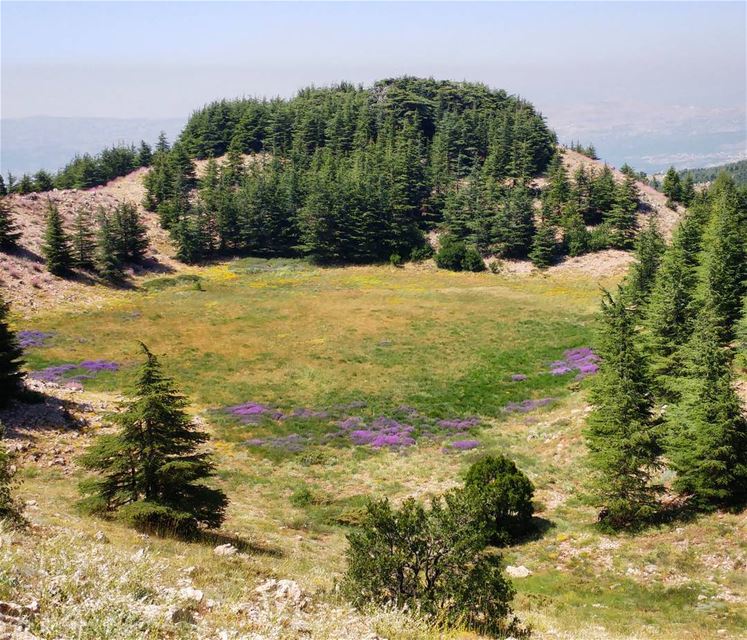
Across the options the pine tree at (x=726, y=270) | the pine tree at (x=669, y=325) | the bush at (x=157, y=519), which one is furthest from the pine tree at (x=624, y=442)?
the pine tree at (x=726, y=270)

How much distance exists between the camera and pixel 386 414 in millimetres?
37344

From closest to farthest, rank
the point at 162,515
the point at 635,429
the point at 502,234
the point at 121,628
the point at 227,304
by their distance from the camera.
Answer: the point at 121,628, the point at 162,515, the point at 635,429, the point at 227,304, the point at 502,234

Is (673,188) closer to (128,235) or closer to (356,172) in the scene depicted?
(356,172)

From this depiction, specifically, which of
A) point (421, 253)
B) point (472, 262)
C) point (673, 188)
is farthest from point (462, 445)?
point (673, 188)

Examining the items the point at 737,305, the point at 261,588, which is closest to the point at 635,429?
the point at 261,588

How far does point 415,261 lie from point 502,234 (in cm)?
1571

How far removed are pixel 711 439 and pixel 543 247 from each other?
7044 centimetres

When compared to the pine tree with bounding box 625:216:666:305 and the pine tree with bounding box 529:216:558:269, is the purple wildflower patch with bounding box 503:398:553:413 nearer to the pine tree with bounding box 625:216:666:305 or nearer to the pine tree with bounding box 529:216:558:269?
the pine tree with bounding box 625:216:666:305

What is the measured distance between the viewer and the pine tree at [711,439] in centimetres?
2025

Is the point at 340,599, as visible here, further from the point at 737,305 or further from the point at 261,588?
the point at 737,305

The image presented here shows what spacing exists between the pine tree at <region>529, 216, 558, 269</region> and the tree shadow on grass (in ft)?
250

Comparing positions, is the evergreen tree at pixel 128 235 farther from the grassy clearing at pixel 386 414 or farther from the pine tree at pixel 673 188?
the pine tree at pixel 673 188

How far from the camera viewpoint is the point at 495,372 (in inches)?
1778

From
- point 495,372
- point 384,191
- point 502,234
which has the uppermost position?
point 384,191
